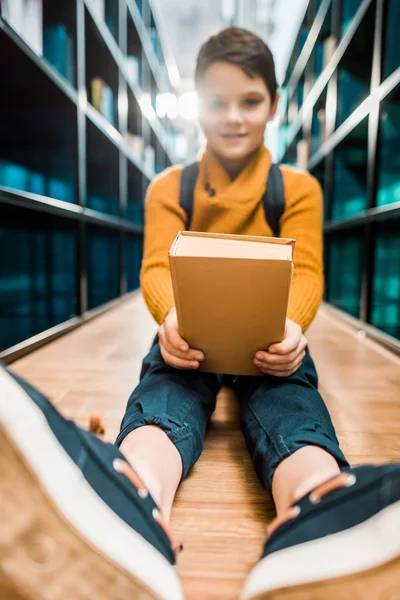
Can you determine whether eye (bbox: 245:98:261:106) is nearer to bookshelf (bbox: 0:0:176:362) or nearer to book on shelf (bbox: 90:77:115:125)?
bookshelf (bbox: 0:0:176:362)

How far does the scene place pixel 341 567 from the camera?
11.9 inches

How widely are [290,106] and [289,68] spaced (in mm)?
348

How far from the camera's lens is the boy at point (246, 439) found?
1.01 feet

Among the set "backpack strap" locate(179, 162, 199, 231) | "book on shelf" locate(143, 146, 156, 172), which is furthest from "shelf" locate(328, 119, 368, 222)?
"backpack strap" locate(179, 162, 199, 231)

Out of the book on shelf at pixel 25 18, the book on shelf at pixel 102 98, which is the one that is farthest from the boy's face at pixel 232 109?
the book on shelf at pixel 102 98

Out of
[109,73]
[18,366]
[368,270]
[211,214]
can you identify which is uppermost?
[109,73]

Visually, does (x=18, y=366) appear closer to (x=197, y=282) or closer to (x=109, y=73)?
(x=197, y=282)

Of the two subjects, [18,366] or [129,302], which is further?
[129,302]

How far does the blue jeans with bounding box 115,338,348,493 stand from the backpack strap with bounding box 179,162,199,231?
0.32m

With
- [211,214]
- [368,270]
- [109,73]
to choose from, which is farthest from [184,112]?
[211,214]

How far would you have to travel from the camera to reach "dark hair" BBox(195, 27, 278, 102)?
789 mm

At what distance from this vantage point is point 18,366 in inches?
46.6

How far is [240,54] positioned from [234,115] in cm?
10

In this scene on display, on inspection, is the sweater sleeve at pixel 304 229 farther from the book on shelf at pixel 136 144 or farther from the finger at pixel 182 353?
the book on shelf at pixel 136 144
